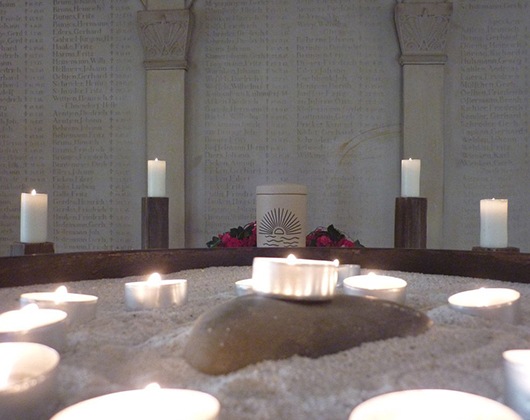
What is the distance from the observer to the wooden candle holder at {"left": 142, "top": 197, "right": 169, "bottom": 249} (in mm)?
2688

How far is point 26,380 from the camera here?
52 centimetres

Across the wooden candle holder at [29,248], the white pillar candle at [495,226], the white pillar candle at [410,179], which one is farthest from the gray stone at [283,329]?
the white pillar candle at [410,179]

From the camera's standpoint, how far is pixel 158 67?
3.65 meters

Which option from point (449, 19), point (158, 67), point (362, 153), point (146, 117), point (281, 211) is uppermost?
point (449, 19)

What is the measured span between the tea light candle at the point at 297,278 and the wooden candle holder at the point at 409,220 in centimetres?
157

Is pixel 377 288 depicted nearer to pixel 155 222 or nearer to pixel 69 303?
pixel 69 303

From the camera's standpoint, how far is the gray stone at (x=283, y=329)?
719 mm

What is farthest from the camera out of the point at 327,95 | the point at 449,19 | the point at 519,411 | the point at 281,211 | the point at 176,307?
the point at 327,95

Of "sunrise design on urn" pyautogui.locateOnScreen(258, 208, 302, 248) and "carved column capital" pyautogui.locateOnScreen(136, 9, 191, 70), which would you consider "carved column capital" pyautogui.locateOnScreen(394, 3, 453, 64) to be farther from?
"sunrise design on urn" pyautogui.locateOnScreen(258, 208, 302, 248)

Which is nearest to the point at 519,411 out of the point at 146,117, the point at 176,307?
the point at 176,307

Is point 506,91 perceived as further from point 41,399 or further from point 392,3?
point 41,399

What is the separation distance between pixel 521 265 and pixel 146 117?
9.37 ft

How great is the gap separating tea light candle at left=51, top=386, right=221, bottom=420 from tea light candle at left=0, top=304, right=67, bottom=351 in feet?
1.05

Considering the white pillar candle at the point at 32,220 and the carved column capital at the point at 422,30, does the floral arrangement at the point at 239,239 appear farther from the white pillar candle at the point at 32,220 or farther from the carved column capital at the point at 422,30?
the carved column capital at the point at 422,30
